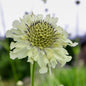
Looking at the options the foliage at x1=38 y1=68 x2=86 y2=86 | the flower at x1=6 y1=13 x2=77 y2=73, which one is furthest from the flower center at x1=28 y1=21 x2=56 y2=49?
the foliage at x1=38 y1=68 x2=86 y2=86

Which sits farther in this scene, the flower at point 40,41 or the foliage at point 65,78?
the foliage at point 65,78

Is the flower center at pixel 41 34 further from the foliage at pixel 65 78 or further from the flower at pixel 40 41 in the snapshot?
the foliage at pixel 65 78

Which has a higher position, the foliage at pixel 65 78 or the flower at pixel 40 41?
the flower at pixel 40 41

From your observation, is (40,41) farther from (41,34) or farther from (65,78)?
(65,78)

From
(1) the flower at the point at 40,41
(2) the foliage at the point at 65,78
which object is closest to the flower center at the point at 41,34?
(1) the flower at the point at 40,41

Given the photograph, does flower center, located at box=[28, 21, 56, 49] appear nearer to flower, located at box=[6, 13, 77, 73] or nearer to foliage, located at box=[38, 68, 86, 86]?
flower, located at box=[6, 13, 77, 73]

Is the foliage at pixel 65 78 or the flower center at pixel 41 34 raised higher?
the flower center at pixel 41 34

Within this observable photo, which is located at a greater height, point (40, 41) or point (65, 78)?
point (40, 41)

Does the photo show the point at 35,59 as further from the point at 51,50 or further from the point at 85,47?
the point at 85,47

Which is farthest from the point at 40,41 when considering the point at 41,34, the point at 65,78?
the point at 65,78
